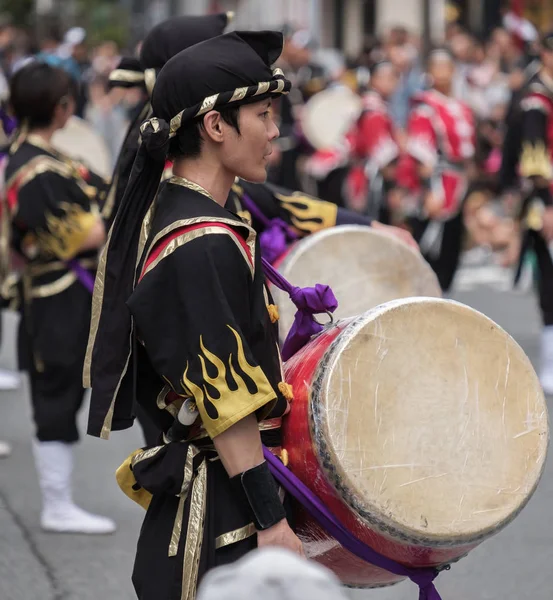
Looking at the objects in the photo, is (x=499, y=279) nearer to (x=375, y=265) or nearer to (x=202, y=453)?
(x=375, y=265)

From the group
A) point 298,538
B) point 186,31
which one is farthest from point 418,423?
point 186,31

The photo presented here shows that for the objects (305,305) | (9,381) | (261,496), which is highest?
(305,305)

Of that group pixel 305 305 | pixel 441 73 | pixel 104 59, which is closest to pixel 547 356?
pixel 441 73

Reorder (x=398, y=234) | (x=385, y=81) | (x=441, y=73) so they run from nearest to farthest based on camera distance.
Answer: (x=398, y=234) < (x=441, y=73) < (x=385, y=81)

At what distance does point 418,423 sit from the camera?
2.53 meters

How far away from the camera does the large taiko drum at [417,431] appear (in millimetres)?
2453

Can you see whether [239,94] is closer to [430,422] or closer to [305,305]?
[305,305]

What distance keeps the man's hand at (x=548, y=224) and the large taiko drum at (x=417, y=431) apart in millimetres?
4385

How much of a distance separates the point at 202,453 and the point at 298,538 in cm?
24

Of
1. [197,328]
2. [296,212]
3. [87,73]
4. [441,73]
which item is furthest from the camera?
[87,73]

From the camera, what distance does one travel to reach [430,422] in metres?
2.53

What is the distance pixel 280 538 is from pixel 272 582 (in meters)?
0.92

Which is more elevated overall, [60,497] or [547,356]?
[60,497]

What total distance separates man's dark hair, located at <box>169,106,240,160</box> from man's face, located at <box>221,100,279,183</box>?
11 mm
